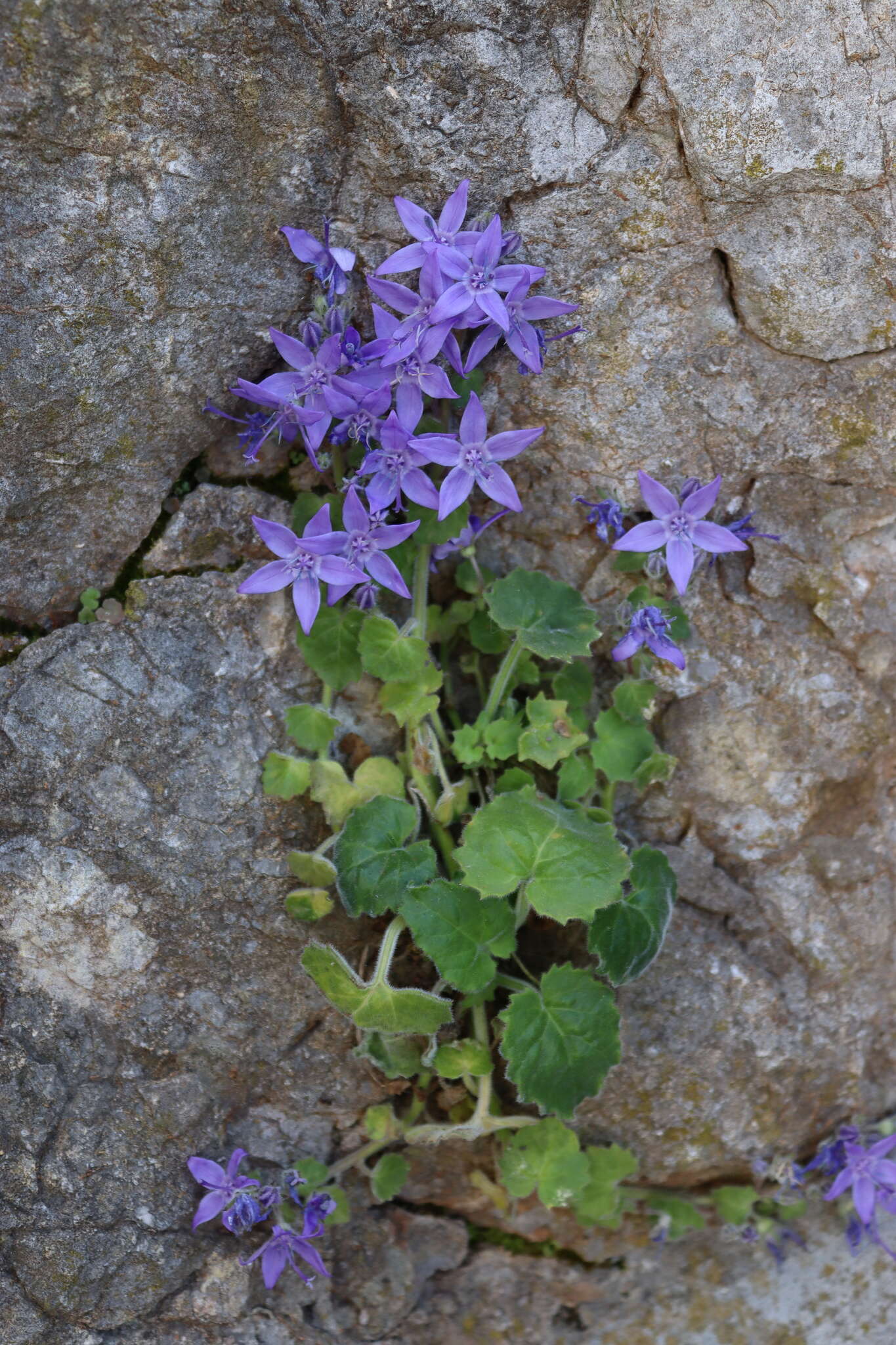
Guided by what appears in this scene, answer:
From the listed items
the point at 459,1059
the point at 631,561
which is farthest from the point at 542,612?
the point at 459,1059

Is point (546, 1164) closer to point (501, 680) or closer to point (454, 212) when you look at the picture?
point (501, 680)

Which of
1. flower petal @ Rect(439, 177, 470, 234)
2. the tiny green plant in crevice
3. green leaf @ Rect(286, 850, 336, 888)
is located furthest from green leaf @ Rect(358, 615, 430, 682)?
flower petal @ Rect(439, 177, 470, 234)

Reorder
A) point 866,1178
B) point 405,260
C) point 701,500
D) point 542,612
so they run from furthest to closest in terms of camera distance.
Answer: point 866,1178 < point 542,612 < point 701,500 < point 405,260

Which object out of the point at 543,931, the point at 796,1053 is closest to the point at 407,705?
the point at 543,931

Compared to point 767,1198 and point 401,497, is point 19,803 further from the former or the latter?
point 767,1198

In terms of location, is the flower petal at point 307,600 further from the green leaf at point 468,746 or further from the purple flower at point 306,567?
the green leaf at point 468,746

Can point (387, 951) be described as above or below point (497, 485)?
below

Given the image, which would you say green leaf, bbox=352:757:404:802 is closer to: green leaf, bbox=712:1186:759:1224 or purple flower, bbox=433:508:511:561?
purple flower, bbox=433:508:511:561

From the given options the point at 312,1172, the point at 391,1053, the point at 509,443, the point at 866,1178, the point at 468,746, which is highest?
the point at 509,443
